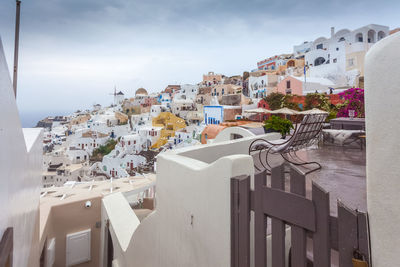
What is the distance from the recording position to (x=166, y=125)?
36781 mm

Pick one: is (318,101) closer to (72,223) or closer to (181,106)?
(72,223)

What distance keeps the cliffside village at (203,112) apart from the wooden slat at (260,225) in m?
4.45

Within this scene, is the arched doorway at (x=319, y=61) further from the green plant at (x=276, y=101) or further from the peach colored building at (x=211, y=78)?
the peach colored building at (x=211, y=78)

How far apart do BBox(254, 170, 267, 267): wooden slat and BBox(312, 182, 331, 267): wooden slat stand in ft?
1.09

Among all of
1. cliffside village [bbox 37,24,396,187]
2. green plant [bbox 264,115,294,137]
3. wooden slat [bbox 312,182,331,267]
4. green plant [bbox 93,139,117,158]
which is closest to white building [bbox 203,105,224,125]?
cliffside village [bbox 37,24,396,187]

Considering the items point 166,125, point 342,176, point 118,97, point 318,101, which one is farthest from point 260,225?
point 118,97

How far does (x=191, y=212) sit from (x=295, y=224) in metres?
1.11

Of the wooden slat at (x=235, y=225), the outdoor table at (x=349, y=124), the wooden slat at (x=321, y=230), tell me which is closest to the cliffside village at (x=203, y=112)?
the outdoor table at (x=349, y=124)

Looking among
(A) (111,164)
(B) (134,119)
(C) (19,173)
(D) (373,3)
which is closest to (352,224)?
(C) (19,173)

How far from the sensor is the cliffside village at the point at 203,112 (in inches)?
802

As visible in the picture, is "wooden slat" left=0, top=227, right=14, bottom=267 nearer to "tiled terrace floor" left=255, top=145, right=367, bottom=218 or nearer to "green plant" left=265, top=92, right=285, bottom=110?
"tiled terrace floor" left=255, top=145, right=367, bottom=218

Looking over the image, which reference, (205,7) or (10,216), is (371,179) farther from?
(205,7)

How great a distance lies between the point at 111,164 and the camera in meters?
28.1

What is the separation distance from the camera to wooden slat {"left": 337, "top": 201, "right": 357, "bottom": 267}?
0.92 metres
